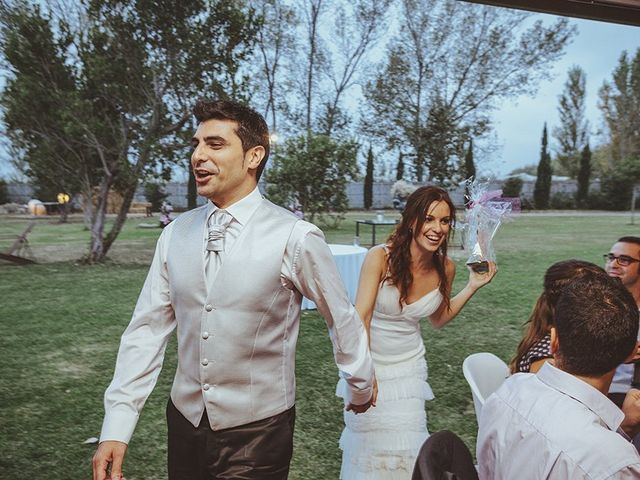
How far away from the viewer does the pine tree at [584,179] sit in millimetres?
27891

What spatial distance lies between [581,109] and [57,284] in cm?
3830

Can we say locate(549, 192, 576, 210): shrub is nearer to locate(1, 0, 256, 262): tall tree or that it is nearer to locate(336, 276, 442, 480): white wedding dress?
locate(1, 0, 256, 262): tall tree

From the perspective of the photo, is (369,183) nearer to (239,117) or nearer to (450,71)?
(450,71)

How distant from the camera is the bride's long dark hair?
7.38ft

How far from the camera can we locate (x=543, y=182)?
27.9 m

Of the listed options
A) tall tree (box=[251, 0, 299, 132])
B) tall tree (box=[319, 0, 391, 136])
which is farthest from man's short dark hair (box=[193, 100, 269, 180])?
tall tree (box=[319, 0, 391, 136])

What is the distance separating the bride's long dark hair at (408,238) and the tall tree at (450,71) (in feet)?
51.2

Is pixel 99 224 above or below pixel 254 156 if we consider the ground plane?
below

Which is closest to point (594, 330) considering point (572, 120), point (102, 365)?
point (102, 365)

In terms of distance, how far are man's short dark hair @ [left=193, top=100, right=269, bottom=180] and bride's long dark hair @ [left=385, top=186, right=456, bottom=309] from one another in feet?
3.31

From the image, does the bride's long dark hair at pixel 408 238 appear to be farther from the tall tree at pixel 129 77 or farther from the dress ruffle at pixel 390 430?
the tall tree at pixel 129 77

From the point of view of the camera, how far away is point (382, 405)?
2143 mm

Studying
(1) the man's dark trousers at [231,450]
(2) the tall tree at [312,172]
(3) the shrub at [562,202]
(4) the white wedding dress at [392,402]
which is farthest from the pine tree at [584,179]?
(1) the man's dark trousers at [231,450]

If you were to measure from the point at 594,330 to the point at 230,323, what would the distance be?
35.1 inches
